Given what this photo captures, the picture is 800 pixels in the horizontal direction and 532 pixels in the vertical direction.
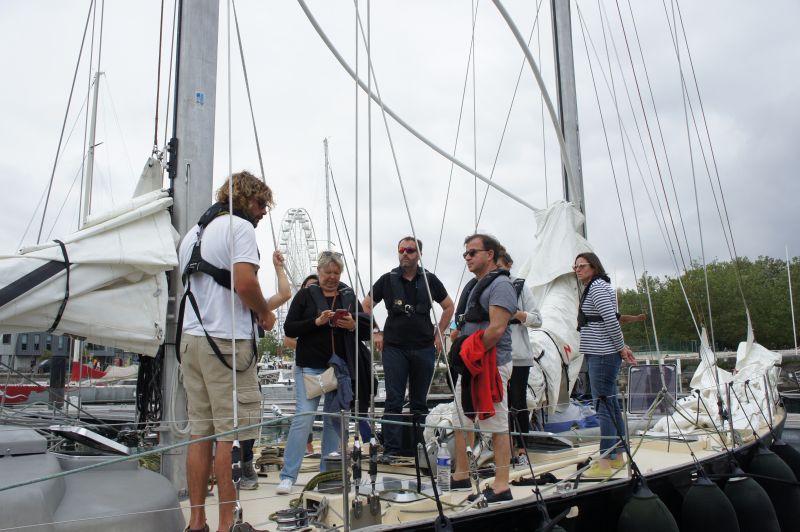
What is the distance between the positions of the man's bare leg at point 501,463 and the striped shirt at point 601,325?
1.30 metres

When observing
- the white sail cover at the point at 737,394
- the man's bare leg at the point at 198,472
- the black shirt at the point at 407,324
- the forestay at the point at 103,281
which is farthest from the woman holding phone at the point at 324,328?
the white sail cover at the point at 737,394

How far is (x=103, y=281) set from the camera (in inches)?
129

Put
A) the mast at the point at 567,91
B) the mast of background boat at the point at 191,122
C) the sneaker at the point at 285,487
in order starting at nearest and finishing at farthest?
the sneaker at the point at 285,487 < the mast of background boat at the point at 191,122 < the mast at the point at 567,91

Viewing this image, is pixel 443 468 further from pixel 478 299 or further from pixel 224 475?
pixel 224 475

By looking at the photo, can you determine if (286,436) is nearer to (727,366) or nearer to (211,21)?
(211,21)

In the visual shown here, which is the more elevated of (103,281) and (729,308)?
(729,308)

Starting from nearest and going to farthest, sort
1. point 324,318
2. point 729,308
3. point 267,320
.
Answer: point 267,320 → point 324,318 → point 729,308

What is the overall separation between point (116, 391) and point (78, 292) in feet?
36.9

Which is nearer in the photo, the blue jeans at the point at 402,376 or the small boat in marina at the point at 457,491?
the small boat in marina at the point at 457,491

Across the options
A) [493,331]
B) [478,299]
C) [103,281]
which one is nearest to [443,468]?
[493,331]

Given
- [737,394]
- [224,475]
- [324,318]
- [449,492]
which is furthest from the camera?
[737,394]

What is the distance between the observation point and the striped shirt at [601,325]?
4301 mm

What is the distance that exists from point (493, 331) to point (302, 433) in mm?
1162

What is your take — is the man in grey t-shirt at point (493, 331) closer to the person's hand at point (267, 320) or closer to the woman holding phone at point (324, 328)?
the woman holding phone at point (324, 328)
